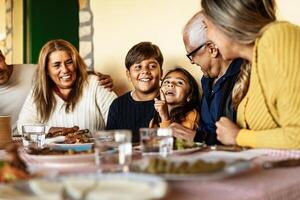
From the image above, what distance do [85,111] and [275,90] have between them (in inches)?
58.8

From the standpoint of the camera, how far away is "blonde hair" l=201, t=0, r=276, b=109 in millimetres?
1443

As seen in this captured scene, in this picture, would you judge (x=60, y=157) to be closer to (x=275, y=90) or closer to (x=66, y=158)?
(x=66, y=158)

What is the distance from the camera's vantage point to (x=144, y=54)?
7.94 feet

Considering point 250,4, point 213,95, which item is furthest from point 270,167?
point 213,95

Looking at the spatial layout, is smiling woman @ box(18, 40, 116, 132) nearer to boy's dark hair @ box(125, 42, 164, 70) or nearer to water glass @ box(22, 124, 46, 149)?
boy's dark hair @ box(125, 42, 164, 70)

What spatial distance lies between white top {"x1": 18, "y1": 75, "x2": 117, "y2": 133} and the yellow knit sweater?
52.0 inches

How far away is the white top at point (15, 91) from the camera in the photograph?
292cm

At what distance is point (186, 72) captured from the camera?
233cm

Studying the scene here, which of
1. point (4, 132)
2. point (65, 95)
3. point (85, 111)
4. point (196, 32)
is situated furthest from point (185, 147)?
point (65, 95)

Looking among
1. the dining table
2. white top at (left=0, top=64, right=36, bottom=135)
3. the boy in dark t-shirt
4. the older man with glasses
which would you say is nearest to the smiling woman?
the boy in dark t-shirt

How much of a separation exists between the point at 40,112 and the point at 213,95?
107cm

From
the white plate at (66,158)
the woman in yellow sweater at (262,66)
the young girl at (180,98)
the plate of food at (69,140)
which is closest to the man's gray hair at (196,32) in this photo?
the young girl at (180,98)

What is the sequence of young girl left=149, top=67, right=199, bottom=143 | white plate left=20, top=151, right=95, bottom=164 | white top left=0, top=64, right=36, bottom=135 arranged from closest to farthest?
1. white plate left=20, top=151, right=95, bottom=164
2. young girl left=149, top=67, right=199, bottom=143
3. white top left=0, top=64, right=36, bottom=135

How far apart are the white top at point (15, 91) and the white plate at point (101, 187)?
6.92 feet
